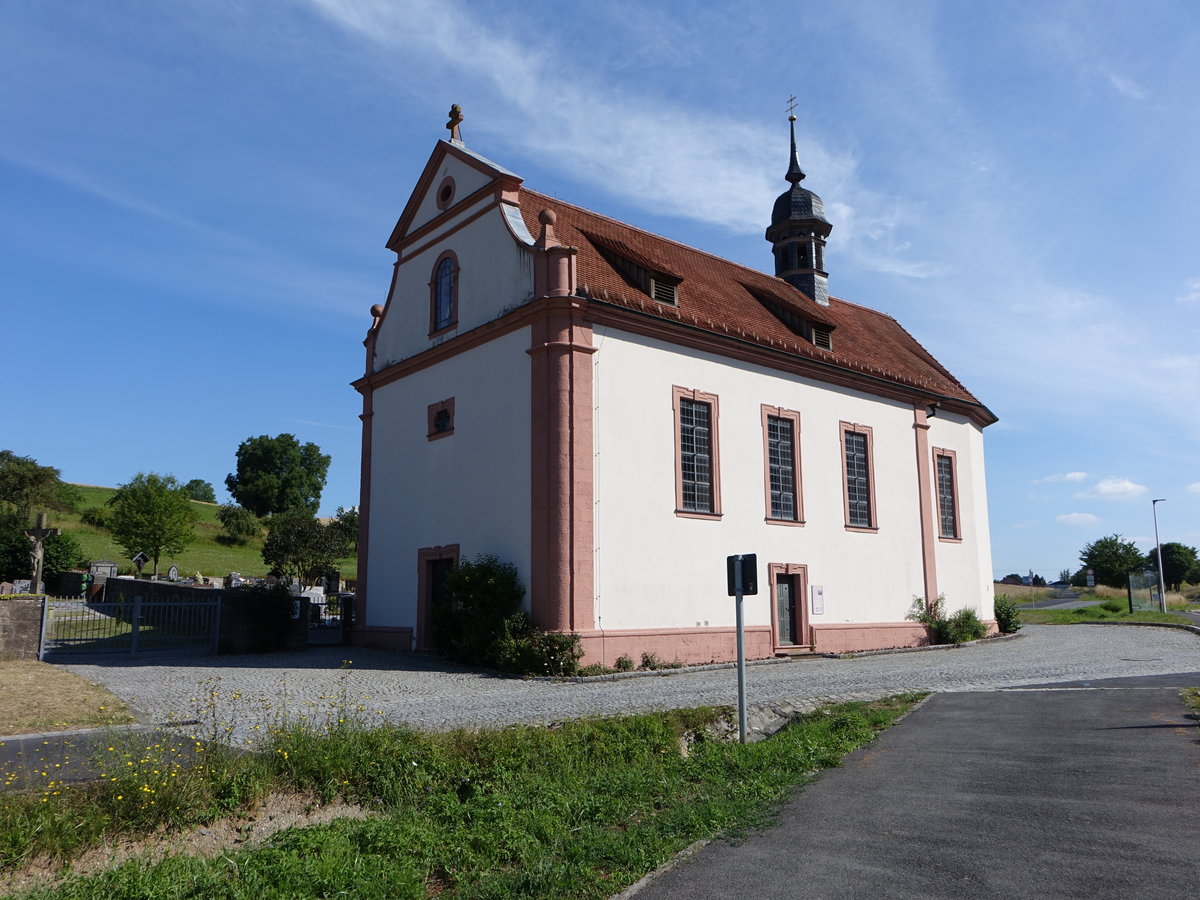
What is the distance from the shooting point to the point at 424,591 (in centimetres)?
2061

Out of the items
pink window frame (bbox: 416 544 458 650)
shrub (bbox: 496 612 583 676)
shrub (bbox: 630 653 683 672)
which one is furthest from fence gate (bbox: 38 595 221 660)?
shrub (bbox: 630 653 683 672)

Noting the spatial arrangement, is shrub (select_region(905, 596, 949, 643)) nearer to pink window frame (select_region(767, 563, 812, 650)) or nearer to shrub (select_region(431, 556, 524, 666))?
pink window frame (select_region(767, 563, 812, 650))

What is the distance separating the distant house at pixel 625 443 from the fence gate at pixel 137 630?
140 inches

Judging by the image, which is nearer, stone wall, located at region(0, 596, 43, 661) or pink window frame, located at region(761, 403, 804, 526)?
stone wall, located at region(0, 596, 43, 661)

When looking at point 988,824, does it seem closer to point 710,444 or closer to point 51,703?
point 51,703

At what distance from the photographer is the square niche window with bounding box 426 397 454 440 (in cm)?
2080

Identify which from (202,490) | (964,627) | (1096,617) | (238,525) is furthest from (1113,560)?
(202,490)

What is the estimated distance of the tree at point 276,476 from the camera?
8531 cm

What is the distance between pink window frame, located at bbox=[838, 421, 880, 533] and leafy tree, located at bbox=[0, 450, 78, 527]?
157ft

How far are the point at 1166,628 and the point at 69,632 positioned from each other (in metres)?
32.6

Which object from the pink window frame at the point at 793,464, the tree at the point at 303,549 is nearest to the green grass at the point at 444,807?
the pink window frame at the point at 793,464

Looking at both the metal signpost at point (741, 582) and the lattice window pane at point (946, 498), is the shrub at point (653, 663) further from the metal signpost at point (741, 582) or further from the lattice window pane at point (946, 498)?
the lattice window pane at point (946, 498)

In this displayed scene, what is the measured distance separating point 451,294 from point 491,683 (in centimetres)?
994

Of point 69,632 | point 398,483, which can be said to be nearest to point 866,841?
point 398,483
